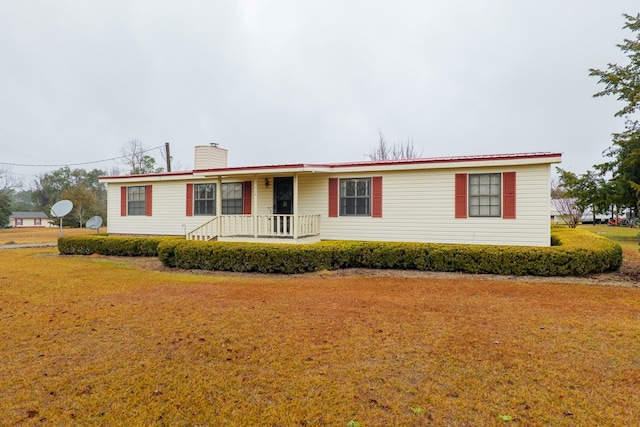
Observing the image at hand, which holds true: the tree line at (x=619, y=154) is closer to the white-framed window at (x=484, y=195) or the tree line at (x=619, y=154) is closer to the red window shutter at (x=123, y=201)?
the white-framed window at (x=484, y=195)

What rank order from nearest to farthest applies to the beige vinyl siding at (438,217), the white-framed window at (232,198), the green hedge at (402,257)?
the green hedge at (402,257) < the beige vinyl siding at (438,217) < the white-framed window at (232,198)

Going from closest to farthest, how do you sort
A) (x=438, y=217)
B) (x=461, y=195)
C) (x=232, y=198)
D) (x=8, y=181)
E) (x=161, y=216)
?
(x=461, y=195), (x=438, y=217), (x=232, y=198), (x=161, y=216), (x=8, y=181)

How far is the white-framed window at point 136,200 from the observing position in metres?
15.4

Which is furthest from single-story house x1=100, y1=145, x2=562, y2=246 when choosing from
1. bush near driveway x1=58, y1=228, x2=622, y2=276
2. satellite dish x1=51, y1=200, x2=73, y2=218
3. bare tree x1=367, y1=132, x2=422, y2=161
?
bare tree x1=367, y1=132, x2=422, y2=161

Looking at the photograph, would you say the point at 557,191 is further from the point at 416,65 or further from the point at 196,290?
the point at 196,290

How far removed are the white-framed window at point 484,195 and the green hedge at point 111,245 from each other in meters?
10.1

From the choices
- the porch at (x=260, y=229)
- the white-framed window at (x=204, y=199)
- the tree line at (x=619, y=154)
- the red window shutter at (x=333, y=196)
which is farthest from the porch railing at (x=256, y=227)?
the tree line at (x=619, y=154)

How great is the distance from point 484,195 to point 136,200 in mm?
13325

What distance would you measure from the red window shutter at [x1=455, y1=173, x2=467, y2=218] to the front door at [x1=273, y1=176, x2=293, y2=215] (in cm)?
535

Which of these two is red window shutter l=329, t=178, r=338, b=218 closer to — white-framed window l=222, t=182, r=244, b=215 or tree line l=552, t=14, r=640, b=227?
white-framed window l=222, t=182, r=244, b=215

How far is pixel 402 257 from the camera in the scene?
9.59 meters

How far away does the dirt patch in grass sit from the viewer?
9.15 ft

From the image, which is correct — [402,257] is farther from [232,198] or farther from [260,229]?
[232,198]

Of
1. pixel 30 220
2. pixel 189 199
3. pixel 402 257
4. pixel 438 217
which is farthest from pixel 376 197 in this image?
pixel 30 220
